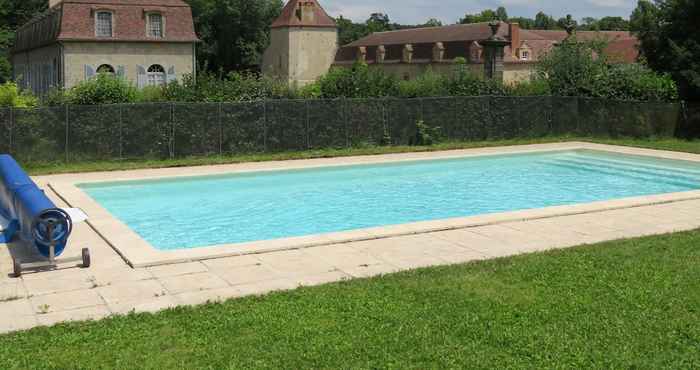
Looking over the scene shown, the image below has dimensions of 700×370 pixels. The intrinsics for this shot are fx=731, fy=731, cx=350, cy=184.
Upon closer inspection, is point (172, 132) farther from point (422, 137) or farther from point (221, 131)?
point (422, 137)

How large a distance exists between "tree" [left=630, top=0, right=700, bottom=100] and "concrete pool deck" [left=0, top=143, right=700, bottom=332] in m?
16.9

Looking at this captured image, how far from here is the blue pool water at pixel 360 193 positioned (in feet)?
44.4

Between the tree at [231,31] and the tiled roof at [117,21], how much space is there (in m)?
25.9

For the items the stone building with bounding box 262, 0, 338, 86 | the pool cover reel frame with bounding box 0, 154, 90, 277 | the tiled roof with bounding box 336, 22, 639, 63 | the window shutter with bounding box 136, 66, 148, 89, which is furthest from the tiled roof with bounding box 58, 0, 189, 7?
the pool cover reel frame with bounding box 0, 154, 90, 277

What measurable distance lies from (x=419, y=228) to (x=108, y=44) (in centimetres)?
3450

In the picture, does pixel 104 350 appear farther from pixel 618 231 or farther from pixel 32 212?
pixel 618 231

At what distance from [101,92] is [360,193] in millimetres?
8003

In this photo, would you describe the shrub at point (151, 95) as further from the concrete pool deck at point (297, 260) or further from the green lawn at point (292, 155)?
the concrete pool deck at point (297, 260)

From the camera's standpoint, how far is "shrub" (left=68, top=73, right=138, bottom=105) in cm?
1973

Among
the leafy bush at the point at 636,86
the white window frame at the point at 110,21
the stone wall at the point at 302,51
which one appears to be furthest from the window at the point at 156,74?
the leafy bush at the point at 636,86

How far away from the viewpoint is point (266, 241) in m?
10.4

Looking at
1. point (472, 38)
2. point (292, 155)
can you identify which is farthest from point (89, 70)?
point (472, 38)

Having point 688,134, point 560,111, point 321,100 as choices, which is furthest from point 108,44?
point 688,134

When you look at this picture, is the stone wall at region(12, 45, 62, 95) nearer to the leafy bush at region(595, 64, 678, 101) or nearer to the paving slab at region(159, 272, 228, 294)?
the leafy bush at region(595, 64, 678, 101)
